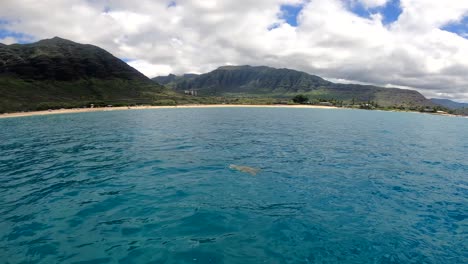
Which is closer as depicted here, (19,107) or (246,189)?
(246,189)

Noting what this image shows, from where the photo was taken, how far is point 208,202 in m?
19.2

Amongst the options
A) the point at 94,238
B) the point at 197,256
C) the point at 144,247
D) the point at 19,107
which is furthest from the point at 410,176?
the point at 19,107

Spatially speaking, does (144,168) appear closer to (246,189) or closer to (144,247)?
(246,189)

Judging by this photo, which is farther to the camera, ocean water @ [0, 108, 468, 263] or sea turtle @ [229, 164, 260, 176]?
sea turtle @ [229, 164, 260, 176]

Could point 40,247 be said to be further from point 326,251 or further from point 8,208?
point 326,251

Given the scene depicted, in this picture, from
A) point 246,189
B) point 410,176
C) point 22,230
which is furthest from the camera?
point 410,176

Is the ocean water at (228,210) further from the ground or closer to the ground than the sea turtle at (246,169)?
closer to the ground

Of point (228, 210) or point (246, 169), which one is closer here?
point (228, 210)

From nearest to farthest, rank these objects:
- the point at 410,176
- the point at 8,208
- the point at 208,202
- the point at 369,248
→ 1. the point at 369,248
2. the point at 8,208
3. the point at 208,202
4. the point at 410,176

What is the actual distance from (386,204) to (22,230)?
22.9m

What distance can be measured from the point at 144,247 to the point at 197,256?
276cm

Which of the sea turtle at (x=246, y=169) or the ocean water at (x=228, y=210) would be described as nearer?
the ocean water at (x=228, y=210)

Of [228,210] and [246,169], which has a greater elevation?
[246,169]

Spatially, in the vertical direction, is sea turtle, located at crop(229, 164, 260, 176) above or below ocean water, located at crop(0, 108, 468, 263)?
above
